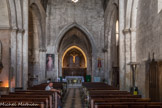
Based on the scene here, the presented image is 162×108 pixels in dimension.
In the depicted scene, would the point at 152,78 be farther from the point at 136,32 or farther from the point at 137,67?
the point at 136,32

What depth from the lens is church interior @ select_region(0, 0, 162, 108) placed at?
32.0 ft

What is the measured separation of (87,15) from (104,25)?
2339 millimetres

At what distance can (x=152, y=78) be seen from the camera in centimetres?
1066

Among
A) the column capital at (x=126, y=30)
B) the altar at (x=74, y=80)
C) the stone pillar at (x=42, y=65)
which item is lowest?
the altar at (x=74, y=80)

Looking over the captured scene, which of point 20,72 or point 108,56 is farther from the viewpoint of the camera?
point 108,56

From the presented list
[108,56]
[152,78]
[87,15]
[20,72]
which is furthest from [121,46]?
[87,15]

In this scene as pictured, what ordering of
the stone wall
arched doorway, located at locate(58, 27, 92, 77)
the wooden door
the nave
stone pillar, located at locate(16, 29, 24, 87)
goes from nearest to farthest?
the nave
the wooden door
the stone wall
stone pillar, located at locate(16, 29, 24, 87)
arched doorway, located at locate(58, 27, 92, 77)

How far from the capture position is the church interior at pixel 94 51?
32.0 ft

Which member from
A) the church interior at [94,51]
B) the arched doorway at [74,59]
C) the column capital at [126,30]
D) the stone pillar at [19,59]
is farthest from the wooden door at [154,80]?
the arched doorway at [74,59]

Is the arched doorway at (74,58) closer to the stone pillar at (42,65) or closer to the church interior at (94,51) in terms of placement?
the church interior at (94,51)

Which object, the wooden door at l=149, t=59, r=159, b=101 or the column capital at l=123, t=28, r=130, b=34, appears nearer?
the wooden door at l=149, t=59, r=159, b=101

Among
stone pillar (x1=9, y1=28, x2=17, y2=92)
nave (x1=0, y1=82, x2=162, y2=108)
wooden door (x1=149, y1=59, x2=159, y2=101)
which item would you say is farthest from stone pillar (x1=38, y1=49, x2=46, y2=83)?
wooden door (x1=149, y1=59, x2=159, y2=101)

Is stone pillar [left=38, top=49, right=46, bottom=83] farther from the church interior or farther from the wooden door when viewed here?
the wooden door

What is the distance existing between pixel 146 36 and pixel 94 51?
586 inches
